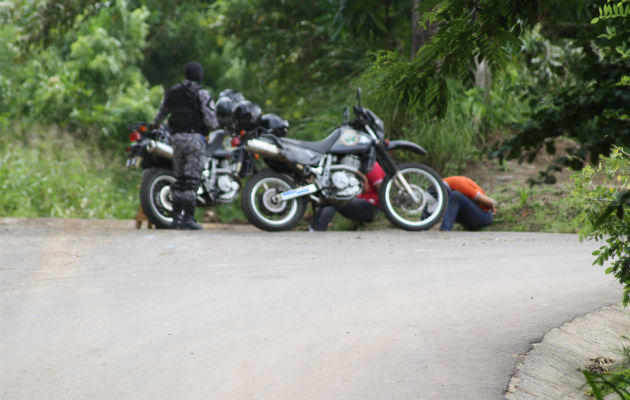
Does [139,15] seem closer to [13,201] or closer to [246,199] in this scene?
[13,201]

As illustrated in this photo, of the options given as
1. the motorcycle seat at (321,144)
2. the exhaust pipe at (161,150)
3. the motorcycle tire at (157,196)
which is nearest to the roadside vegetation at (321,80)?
the motorcycle seat at (321,144)

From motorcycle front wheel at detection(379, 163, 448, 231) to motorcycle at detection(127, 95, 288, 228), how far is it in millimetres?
1741

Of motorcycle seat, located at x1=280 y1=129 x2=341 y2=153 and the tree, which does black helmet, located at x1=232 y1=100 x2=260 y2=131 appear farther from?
the tree

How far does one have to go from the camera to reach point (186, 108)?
37.6ft

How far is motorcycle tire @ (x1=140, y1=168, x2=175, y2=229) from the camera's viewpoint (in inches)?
460

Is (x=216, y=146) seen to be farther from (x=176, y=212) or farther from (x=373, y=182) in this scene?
(x=373, y=182)

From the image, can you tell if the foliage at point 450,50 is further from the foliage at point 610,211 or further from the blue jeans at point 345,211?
the blue jeans at point 345,211

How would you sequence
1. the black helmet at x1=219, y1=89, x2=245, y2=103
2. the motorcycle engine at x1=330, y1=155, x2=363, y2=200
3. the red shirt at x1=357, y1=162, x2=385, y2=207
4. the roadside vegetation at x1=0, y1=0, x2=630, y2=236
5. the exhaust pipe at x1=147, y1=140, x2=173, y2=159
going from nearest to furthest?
1. the roadside vegetation at x1=0, y1=0, x2=630, y2=236
2. the motorcycle engine at x1=330, y1=155, x2=363, y2=200
3. the exhaust pipe at x1=147, y1=140, x2=173, y2=159
4. the red shirt at x1=357, y1=162, x2=385, y2=207
5. the black helmet at x1=219, y1=89, x2=245, y2=103

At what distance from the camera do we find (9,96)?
22.7m

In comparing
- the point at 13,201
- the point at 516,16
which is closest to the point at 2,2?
the point at 13,201

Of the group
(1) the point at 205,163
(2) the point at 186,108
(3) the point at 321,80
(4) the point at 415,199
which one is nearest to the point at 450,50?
(4) the point at 415,199

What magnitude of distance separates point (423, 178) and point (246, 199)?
2126 millimetres

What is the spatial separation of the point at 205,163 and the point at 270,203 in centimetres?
137

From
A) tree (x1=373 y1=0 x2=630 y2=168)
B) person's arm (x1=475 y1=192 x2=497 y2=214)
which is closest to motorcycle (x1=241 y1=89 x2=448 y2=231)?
person's arm (x1=475 y1=192 x2=497 y2=214)
